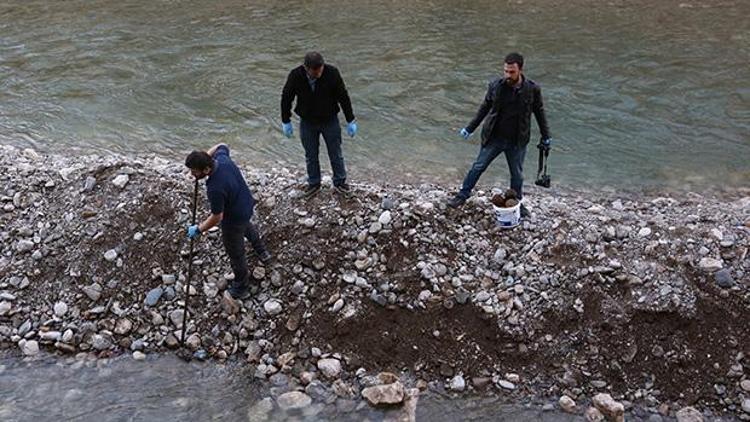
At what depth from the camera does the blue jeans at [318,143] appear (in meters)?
8.35

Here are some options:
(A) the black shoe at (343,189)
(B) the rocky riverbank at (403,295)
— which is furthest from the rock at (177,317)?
(A) the black shoe at (343,189)

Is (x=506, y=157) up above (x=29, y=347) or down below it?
above

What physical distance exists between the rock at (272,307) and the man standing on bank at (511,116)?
2.91 metres

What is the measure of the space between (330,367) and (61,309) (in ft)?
11.4

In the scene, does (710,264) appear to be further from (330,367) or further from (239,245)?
(239,245)

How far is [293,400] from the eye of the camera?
7242 millimetres

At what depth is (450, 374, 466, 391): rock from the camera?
23.8ft

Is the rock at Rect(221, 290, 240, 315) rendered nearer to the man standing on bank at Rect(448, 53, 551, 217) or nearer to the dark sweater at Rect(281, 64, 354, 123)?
the dark sweater at Rect(281, 64, 354, 123)

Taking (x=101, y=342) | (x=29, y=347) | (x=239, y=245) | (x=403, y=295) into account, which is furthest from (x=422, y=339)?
(x=29, y=347)

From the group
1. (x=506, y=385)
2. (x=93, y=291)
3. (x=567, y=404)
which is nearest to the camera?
(x=567, y=404)

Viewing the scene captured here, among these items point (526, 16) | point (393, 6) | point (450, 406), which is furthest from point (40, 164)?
point (526, 16)

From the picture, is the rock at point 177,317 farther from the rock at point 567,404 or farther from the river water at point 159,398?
the rock at point 567,404

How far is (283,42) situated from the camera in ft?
56.8

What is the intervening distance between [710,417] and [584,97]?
27.4 ft
